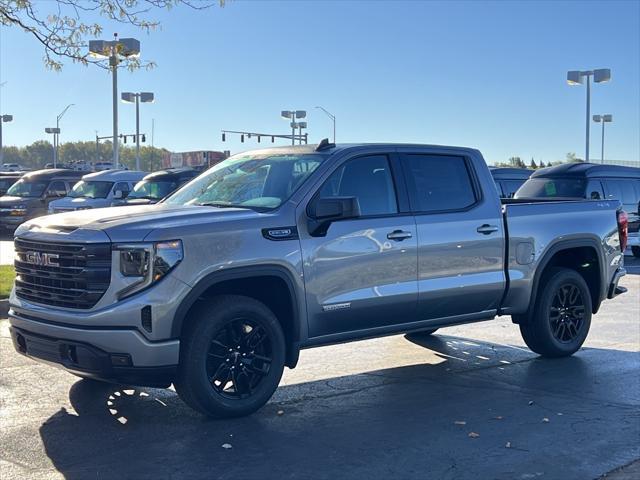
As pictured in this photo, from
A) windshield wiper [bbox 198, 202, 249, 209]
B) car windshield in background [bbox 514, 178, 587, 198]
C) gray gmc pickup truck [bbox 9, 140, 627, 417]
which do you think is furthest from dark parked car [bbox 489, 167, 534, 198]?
windshield wiper [bbox 198, 202, 249, 209]

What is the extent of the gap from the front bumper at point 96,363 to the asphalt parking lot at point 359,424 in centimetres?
38

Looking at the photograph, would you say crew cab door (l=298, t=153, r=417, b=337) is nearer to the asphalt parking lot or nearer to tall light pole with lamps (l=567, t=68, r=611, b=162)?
the asphalt parking lot

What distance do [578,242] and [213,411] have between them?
4.15 m

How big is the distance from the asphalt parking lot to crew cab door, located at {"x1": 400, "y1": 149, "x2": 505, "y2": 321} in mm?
728

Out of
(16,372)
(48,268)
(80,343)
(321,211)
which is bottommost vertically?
(16,372)

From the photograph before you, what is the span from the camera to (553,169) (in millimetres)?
Answer: 18125

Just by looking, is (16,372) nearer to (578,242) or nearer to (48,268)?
(48,268)

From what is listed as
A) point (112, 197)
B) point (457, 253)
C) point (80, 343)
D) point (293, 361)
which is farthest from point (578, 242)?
point (112, 197)

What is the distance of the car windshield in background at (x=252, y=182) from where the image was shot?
→ 6395 millimetres

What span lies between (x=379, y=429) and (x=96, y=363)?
1958 millimetres

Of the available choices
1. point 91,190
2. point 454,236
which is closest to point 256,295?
point 454,236

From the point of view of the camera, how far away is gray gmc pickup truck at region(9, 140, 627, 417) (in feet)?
17.8

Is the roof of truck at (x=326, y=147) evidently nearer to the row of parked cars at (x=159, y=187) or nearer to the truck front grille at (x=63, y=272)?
the truck front grille at (x=63, y=272)

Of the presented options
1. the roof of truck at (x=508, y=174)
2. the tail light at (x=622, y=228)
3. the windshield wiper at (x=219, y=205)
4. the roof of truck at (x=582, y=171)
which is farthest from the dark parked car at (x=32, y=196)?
the tail light at (x=622, y=228)
